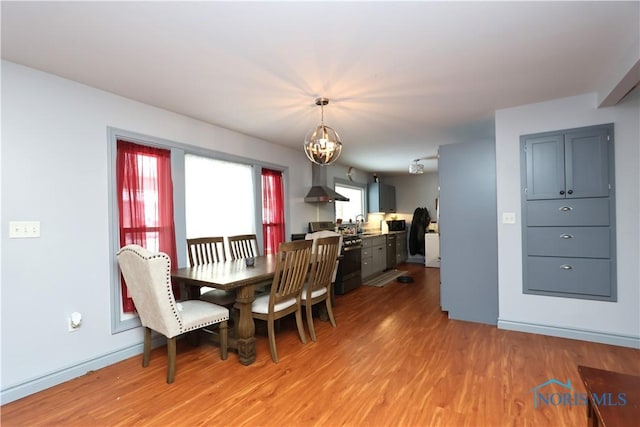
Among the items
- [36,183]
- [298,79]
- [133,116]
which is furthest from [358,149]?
[36,183]

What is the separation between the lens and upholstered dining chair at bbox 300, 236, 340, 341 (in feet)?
9.73

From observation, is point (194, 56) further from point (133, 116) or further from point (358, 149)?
point (358, 149)

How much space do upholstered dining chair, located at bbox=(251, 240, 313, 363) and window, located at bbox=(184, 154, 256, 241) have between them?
4.11ft

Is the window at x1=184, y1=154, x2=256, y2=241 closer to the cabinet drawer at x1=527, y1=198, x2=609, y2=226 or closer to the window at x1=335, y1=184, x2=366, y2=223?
the window at x1=335, y1=184, x2=366, y2=223

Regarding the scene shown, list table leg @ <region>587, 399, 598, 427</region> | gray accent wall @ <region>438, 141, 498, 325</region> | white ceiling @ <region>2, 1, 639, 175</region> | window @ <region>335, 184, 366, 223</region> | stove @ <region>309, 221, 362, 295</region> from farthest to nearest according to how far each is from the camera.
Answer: window @ <region>335, 184, 366, 223</region>, stove @ <region>309, 221, 362, 295</region>, gray accent wall @ <region>438, 141, 498, 325</region>, white ceiling @ <region>2, 1, 639, 175</region>, table leg @ <region>587, 399, 598, 427</region>

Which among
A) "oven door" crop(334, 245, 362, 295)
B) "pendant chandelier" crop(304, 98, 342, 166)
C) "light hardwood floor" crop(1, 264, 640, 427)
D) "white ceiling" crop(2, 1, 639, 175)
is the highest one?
"white ceiling" crop(2, 1, 639, 175)

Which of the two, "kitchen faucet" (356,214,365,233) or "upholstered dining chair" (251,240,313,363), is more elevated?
"kitchen faucet" (356,214,365,233)

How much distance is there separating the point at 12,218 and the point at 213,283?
55.6 inches

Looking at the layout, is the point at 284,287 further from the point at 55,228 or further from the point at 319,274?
the point at 55,228

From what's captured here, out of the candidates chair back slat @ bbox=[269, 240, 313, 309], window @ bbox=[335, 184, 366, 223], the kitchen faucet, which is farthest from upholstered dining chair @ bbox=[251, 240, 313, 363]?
the kitchen faucet

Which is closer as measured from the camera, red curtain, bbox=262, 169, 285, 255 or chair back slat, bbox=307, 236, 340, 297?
chair back slat, bbox=307, 236, 340, 297

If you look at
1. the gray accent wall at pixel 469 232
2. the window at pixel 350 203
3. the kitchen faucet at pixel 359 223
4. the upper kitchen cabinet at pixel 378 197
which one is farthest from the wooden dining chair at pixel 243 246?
the upper kitchen cabinet at pixel 378 197

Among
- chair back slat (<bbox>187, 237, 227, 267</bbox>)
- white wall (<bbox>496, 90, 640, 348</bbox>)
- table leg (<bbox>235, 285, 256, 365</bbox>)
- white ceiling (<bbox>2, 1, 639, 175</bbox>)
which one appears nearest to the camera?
white ceiling (<bbox>2, 1, 639, 175</bbox>)

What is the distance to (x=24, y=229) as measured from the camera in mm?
2182
